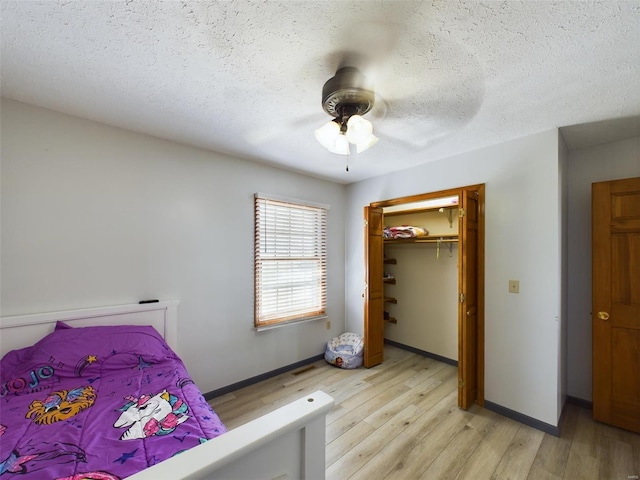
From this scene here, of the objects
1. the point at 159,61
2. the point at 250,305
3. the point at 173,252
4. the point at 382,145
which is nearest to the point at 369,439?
the point at 250,305

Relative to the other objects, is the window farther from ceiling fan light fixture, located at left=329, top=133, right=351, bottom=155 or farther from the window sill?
ceiling fan light fixture, located at left=329, top=133, right=351, bottom=155

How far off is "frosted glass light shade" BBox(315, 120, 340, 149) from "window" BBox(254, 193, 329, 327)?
1.47 metres

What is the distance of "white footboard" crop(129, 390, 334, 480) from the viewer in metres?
0.65

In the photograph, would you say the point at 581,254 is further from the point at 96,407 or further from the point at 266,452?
the point at 96,407

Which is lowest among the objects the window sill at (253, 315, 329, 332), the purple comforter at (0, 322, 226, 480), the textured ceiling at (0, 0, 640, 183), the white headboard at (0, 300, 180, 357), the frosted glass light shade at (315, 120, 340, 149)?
the window sill at (253, 315, 329, 332)

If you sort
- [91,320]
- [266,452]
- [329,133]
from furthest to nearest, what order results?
1. [91,320]
2. [329,133]
3. [266,452]

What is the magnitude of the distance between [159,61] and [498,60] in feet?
5.93

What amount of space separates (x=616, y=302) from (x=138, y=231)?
4.05 meters

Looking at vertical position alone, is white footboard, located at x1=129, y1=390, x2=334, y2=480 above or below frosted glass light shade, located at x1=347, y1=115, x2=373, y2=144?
below

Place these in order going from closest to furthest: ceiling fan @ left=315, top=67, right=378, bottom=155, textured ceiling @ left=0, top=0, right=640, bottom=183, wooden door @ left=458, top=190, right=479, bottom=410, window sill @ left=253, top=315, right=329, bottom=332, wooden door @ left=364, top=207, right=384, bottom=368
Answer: textured ceiling @ left=0, top=0, right=640, bottom=183 < ceiling fan @ left=315, top=67, right=378, bottom=155 < wooden door @ left=458, top=190, right=479, bottom=410 < window sill @ left=253, top=315, right=329, bottom=332 < wooden door @ left=364, top=207, right=384, bottom=368

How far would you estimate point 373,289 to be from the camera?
11.4 feet

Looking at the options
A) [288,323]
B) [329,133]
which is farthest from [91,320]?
[329,133]

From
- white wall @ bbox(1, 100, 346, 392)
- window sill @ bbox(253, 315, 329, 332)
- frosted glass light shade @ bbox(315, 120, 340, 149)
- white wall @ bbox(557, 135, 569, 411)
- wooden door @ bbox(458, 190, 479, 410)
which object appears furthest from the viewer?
window sill @ bbox(253, 315, 329, 332)

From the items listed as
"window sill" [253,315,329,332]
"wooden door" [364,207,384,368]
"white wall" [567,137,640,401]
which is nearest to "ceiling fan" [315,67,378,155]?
"wooden door" [364,207,384,368]
